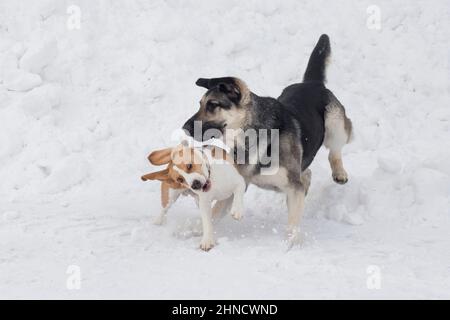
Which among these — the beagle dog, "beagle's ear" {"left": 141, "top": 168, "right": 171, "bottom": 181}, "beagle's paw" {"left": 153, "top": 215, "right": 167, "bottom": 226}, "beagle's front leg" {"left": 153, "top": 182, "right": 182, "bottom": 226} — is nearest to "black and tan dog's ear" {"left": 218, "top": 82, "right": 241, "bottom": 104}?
the beagle dog

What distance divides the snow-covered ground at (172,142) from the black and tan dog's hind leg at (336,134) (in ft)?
0.84

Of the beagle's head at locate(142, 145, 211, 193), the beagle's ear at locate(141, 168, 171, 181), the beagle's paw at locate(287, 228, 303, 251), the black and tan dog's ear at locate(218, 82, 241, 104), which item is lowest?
the beagle's paw at locate(287, 228, 303, 251)

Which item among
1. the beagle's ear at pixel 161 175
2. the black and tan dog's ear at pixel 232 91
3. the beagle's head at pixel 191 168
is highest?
the black and tan dog's ear at pixel 232 91

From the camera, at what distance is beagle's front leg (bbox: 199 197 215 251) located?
5.25 metres

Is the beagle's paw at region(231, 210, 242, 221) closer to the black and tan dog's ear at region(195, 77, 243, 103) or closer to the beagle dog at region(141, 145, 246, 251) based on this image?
the beagle dog at region(141, 145, 246, 251)

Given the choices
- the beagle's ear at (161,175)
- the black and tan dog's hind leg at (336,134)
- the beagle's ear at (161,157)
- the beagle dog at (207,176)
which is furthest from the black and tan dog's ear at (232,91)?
the black and tan dog's hind leg at (336,134)

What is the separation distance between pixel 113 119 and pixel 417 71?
194 inches

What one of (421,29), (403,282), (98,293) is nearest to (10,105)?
(98,293)

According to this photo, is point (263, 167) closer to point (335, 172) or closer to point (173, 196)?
point (173, 196)

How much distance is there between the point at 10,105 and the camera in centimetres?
817

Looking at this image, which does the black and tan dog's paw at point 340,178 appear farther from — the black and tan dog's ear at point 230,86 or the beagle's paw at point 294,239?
the black and tan dog's ear at point 230,86

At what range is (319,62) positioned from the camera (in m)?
7.16

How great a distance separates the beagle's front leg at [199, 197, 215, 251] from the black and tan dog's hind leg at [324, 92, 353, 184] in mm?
2010

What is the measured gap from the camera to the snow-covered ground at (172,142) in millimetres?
4598
